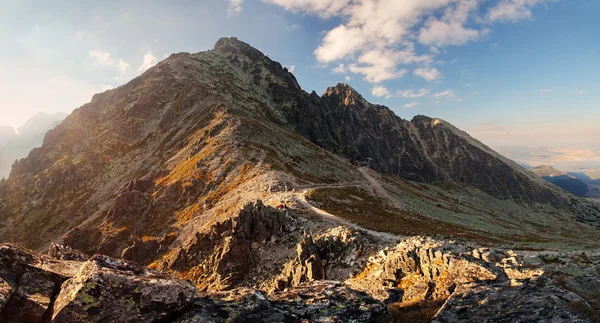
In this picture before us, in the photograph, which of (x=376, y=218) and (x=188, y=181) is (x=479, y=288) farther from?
(x=188, y=181)

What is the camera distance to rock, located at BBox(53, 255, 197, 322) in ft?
34.9

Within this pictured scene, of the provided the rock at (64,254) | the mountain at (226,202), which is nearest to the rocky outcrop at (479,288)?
the mountain at (226,202)

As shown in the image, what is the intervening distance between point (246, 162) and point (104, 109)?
126 metres

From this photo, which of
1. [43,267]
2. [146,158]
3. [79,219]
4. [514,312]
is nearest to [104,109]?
[146,158]

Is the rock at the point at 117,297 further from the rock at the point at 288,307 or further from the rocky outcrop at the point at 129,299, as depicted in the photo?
the rock at the point at 288,307

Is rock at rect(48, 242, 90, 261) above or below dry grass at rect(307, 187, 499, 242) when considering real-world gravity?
above

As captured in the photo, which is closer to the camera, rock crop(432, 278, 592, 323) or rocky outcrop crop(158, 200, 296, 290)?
rock crop(432, 278, 592, 323)

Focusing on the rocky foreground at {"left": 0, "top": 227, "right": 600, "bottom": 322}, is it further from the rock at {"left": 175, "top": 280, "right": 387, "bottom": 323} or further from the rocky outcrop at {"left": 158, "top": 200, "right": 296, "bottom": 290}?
the rocky outcrop at {"left": 158, "top": 200, "right": 296, "bottom": 290}

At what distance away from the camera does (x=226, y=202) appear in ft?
229

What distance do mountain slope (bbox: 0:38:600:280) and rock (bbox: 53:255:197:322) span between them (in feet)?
114

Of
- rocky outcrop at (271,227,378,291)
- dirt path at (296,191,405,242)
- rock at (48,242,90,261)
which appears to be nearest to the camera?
rock at (48,242,90,261)

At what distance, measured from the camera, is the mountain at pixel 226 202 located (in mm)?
38781

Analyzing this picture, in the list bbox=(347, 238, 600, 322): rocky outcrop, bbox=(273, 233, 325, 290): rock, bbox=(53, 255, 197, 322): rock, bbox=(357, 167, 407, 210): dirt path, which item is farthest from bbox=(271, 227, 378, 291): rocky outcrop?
bbox=(357, 167, 407, 210): dirt path

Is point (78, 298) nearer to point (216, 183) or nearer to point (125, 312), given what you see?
point (125, 312)
